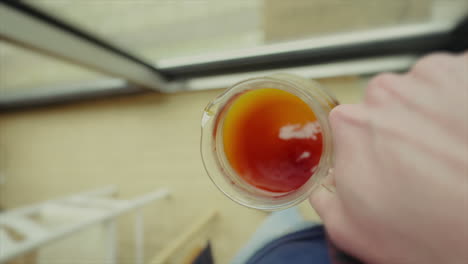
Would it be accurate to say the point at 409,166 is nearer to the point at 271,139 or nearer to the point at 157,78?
the point at 271,139

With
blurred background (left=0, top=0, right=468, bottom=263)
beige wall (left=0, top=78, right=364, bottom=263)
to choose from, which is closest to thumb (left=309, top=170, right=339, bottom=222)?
blurred background (left=0, top=0, right=468, bottom=263)

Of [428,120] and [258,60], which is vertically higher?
[258,60]

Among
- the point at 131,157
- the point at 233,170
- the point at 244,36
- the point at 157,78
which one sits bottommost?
the point at 131,157

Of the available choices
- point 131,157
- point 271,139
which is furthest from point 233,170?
point 131,157

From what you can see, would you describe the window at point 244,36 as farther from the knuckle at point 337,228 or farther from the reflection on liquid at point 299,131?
the knuckle at point 337,228

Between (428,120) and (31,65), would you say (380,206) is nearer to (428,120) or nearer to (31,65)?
(428,120)

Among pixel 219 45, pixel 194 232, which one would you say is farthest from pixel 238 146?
pixel 219 45

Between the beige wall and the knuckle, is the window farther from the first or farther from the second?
the knuckle
